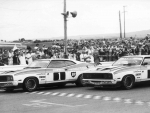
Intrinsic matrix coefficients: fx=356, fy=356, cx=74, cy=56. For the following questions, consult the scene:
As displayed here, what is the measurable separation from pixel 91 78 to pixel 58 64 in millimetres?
1825

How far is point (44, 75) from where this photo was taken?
46.5ft

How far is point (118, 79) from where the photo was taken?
13.2 m

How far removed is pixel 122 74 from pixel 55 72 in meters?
2.84

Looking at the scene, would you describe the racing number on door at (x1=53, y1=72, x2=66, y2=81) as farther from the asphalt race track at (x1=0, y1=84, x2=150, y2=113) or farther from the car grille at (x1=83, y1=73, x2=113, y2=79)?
the asphalt race track at (x1=0, y1=84, x2=150, y2=113)

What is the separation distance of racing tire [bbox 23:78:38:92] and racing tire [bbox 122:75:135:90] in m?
3.42

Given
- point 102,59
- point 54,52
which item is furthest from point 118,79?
point 102,59

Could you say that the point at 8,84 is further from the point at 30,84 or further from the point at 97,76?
the point at 97,76

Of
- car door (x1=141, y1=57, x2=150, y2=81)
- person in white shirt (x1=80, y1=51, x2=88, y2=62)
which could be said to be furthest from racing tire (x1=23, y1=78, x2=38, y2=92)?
person in white shirt (x1=80, y1=51, x2=88, y2=62)

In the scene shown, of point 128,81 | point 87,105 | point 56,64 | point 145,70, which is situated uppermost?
point 56,64

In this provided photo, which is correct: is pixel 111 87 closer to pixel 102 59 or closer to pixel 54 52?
pixel 54 52

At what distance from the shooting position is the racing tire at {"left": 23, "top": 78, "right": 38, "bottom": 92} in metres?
13.7

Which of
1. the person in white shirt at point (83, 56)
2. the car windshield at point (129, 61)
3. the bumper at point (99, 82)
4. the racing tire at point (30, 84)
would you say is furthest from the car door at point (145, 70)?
the person in white shirt at point (83, 56)

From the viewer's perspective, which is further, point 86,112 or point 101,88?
point 101,88

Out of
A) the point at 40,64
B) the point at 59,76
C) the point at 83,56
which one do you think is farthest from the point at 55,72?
the point at 83,56
